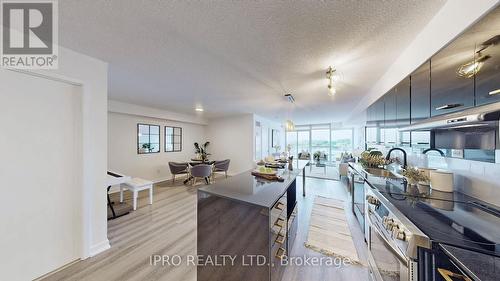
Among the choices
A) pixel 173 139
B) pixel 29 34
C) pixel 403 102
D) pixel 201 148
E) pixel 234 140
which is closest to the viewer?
pixel 29 34

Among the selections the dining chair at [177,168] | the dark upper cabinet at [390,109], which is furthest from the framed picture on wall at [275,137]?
the dark upper cabinet at [390,109]

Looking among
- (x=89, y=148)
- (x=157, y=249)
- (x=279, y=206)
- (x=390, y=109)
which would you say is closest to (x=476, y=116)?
(x=279, y=206)

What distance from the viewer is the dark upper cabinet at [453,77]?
1001mm

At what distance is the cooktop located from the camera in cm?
77

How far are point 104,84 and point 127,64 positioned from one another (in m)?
0.41

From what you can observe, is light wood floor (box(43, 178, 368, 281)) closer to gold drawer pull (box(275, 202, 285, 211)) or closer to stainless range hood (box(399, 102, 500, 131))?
gold drawer pull (box(275, 202, 285, 211))

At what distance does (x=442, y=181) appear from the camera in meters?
1.47

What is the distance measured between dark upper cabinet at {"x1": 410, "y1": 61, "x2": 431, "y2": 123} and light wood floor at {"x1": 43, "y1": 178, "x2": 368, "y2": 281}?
1.77 meters

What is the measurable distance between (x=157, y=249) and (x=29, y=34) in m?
2.68

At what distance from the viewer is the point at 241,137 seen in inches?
258

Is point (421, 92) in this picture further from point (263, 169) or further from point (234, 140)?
point (234, 140)

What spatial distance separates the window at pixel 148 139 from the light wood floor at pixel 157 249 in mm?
2411

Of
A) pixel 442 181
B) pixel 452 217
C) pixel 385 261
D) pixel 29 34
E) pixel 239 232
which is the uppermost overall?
pixel 29 34

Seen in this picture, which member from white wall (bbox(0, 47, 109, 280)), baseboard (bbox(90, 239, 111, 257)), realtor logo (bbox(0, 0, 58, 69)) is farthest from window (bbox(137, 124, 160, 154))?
realtor logo (bbox(0, 0, 58, 69))
